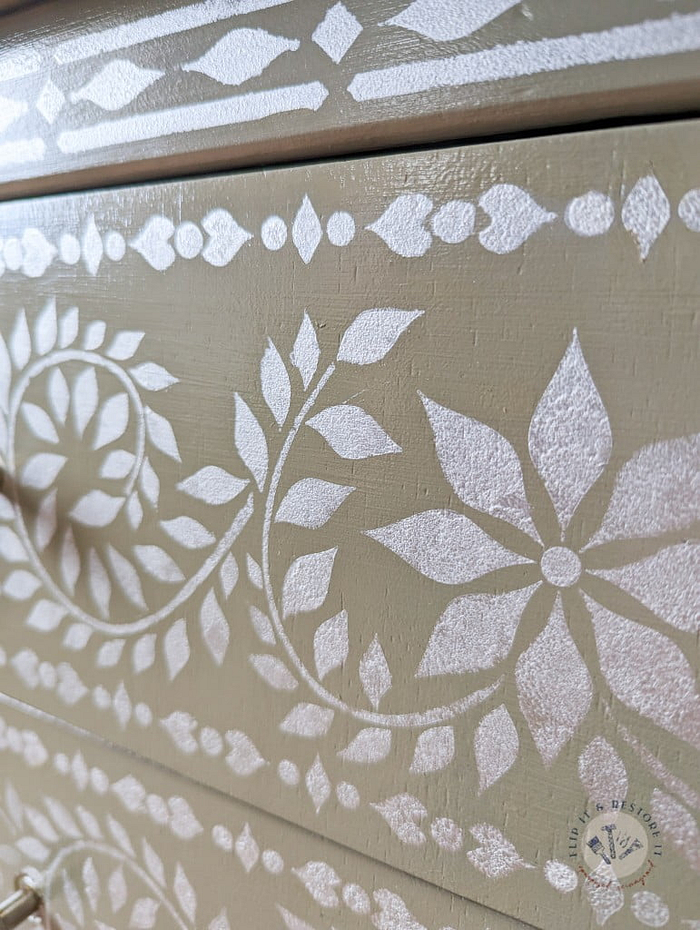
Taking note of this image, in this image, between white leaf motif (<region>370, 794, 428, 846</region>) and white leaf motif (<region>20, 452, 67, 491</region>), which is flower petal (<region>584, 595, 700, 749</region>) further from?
white leaf motif (<region>20, 452, 67, 491</region>)

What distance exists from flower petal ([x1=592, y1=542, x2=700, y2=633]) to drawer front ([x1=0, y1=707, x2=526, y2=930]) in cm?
11

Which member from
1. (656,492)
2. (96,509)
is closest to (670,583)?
(656,492)

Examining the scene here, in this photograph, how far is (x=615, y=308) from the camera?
20 cm

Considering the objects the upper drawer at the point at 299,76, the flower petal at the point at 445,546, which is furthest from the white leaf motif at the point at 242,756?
the upper drawer at the point at 299,76

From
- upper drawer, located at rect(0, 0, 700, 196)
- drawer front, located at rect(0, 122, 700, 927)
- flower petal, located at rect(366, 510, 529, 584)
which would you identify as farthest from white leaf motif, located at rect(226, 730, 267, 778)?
upper drawer, located at rect(0, 0, 700, 196)

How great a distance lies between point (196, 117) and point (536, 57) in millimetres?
122

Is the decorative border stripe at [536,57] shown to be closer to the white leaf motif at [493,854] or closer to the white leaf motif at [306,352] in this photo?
the white leaf motif at [306,352]

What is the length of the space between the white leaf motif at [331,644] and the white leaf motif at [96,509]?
→ 0.11 meters

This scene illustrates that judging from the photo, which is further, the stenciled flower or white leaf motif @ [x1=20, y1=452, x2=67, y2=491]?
white leaf motif @ [x1=20, y1=452, x2=67, y2=491]

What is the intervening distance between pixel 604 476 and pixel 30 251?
0.83 ft

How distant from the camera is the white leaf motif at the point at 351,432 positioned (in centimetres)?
24

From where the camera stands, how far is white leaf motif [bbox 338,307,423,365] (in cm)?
23

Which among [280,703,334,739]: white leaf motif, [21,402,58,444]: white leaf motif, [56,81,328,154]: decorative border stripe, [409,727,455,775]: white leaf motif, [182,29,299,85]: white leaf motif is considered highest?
[182,29,299,85]: white leaf motif

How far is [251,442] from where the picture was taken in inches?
10.7
